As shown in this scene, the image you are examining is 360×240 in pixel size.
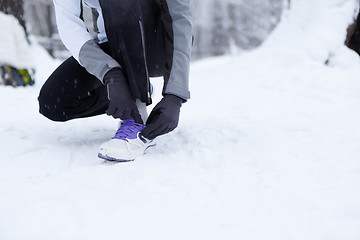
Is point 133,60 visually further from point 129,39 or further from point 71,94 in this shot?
point 71,94

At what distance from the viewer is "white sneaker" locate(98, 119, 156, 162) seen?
122cm

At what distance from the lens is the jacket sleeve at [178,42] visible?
1.24 m

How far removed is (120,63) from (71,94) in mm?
326

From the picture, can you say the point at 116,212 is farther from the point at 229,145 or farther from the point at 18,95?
the point at 18,95

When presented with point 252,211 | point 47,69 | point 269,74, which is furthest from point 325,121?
point 47,69

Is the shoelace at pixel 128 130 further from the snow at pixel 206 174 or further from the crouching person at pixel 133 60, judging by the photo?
the snow at pixel 206 174

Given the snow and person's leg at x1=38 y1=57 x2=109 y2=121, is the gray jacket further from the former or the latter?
the snow

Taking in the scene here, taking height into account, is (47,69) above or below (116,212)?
below

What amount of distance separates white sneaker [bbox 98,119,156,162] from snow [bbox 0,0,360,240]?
45 millimetres

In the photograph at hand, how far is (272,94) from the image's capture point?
7.39 feet

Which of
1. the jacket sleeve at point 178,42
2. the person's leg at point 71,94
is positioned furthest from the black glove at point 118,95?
the person's leg at point 71,94

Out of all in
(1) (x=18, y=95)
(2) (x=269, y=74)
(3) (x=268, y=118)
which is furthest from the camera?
(2) (x=269, y=74)

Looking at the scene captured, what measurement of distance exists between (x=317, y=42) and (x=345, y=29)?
0.31 metres

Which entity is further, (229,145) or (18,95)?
(18,95)
